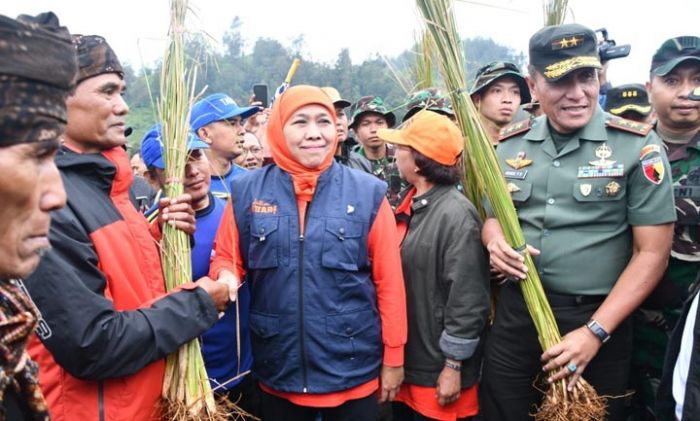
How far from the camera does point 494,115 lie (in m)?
→ 3.84

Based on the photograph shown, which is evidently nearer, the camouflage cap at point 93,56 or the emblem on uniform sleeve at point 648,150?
the camouflage cap at point 93,56

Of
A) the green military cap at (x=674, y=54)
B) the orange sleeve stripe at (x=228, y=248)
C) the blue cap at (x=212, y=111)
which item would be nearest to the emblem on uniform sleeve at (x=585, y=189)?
the green military cap at (x=674, y=54)

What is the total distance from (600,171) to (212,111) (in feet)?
7.76

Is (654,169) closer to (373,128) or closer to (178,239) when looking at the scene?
(178,239)

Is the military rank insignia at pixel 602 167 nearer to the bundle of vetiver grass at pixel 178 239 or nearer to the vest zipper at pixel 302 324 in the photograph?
the vest zipper at pixel 302 324

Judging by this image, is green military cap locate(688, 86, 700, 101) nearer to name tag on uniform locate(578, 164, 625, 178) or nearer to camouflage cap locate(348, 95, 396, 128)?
name tag on uniform locate(578, 164, 625, 178)

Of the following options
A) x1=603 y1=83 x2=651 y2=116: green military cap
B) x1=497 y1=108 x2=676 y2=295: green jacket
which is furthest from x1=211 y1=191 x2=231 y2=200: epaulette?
x1=603 y1=83 x2=651 y2=116: green military cap

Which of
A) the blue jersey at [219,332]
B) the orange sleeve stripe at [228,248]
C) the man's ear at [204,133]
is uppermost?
the man's ear at [204,133]

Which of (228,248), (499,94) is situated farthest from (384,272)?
(499,94)

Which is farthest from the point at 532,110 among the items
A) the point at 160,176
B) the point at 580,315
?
the point at 160,176

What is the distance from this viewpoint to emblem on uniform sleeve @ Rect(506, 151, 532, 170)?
7.87 ft

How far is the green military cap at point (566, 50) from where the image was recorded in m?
2.15

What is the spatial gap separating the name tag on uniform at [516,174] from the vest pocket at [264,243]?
1096 millimetres

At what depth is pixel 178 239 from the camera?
210cm
